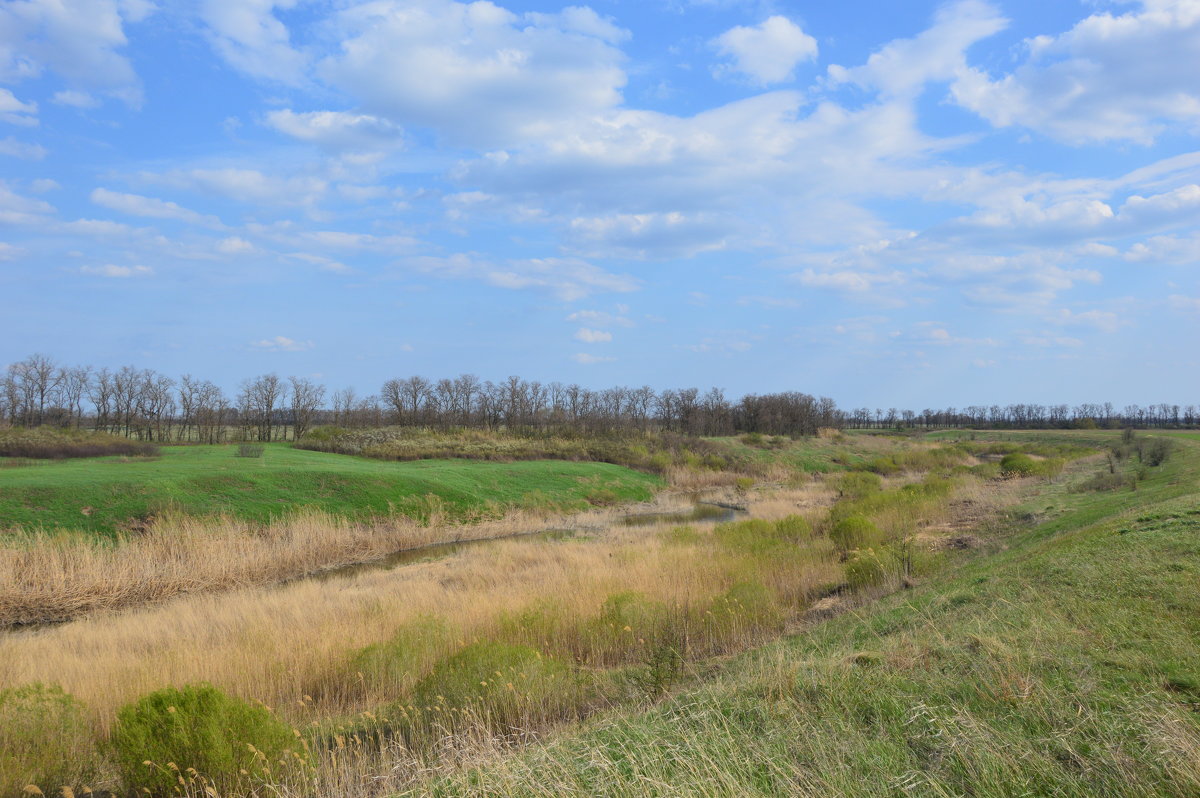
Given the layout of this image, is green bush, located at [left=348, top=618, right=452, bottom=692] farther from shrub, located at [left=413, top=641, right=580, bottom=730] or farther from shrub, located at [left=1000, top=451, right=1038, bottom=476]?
shrub, located at [left=1000, top=451, right=1038, bottom=476]

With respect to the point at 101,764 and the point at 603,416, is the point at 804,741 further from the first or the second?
the point at 603,416

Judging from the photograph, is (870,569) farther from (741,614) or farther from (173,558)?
(173,558)

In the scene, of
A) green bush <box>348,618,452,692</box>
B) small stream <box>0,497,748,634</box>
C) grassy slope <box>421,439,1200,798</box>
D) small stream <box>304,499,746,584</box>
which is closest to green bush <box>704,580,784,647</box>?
grassy slope <box>421,439,1200,798</box>

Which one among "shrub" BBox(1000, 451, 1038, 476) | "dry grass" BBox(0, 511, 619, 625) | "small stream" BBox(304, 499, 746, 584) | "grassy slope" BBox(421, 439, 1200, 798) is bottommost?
"small stream" BBox(304, 499, 746, 584)

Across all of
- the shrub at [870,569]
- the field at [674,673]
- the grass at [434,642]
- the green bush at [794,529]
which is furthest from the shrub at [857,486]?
the shrub at [870,569]

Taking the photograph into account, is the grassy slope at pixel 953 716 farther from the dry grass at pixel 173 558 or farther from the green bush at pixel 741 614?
the dry grass at pixel 173 558

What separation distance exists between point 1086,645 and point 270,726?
8048 millimetres

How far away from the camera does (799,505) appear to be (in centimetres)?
3253

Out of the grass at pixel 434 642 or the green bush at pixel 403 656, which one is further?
the green bush at pixel 403 656

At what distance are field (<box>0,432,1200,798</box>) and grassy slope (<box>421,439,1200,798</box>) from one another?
3 centimetres

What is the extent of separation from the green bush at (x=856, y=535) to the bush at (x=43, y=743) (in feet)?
53.3

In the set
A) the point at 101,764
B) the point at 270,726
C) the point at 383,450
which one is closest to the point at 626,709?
the point at 270,726

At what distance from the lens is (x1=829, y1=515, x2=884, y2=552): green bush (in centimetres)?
1740

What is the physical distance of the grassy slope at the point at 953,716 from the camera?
13.5ft
